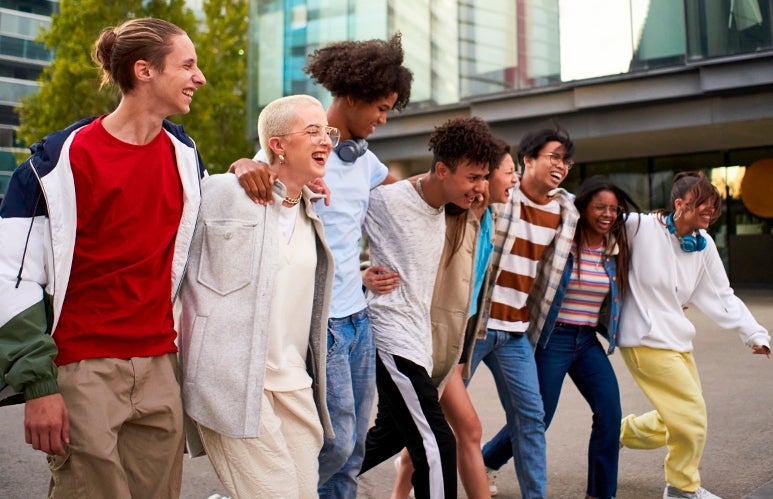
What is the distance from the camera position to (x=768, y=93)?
52.9 ft

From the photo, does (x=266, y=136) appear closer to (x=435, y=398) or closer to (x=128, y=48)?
(x=128, y=48)

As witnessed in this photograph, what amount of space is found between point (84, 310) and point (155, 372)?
0.99ft

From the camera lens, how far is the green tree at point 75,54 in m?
24.5

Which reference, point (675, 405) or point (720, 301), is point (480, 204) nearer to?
point (675, 405)

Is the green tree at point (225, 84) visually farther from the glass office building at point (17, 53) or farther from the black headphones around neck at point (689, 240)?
the glass office building at point (17, 53)

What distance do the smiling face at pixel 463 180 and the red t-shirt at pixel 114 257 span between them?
1.46m

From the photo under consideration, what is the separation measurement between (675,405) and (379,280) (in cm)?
202

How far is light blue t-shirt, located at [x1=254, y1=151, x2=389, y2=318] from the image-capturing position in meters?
3.56

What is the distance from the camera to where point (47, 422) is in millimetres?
2439

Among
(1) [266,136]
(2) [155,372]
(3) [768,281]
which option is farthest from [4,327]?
(3) [768,281]

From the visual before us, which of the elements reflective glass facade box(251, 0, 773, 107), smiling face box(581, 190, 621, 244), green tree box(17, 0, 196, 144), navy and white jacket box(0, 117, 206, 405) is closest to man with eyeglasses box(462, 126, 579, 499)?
smiling face box(581, 190, 621, 244)

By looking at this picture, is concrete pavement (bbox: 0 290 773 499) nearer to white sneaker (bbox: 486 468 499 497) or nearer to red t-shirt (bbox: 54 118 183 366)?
white sneaker (bbox: 486 468 499 497)

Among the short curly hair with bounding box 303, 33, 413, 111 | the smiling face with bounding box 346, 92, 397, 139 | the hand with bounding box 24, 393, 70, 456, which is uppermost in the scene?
the short curly hair with bounding box 303, 33, 413, 111

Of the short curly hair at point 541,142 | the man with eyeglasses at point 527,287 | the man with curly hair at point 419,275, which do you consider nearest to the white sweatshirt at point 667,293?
the man with eyeglasses at point 527,287
